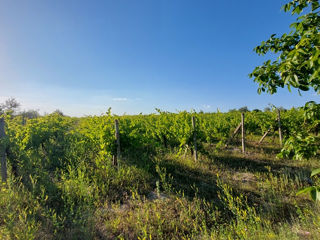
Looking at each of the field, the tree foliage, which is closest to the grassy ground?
the field

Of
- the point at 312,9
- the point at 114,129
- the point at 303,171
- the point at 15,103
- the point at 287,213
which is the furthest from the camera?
the point at 15,103

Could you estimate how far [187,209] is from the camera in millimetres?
3576

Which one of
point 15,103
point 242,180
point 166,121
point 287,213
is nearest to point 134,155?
point 166,121

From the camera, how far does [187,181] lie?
4.91 metres

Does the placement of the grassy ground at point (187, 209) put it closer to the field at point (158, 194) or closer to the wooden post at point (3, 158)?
the field at point (158, 194)

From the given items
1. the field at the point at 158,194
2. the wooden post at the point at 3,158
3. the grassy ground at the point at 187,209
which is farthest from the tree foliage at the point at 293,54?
the wooden post at the point at 3,158

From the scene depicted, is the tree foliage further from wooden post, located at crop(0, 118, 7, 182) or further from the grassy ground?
wooden post, located at crop(0, 118, 7, 182)

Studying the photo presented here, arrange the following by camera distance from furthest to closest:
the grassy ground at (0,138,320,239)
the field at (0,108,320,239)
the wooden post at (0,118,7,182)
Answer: the wooden post at (0,118,7,182) < the field at (0,108,320,239) < the grassy ground at (0,138,320,239)

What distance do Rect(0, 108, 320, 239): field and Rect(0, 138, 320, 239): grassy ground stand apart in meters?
0.02

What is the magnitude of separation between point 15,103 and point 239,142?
120ft

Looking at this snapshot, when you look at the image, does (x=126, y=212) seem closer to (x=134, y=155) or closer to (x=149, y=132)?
(x=134, y=155)

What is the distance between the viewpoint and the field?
2.93m

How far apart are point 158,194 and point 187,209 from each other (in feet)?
2.36

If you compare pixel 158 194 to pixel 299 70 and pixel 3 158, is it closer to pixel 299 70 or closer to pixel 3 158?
pixel 299 70
